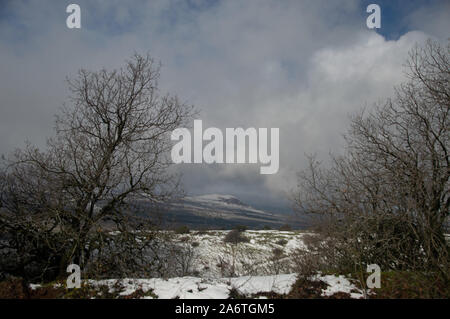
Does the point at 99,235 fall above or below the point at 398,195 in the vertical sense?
below

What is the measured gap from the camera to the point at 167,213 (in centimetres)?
834

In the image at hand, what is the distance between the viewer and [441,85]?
7.52 metres

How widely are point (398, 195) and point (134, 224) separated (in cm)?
820

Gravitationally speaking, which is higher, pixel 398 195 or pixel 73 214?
pixel 398 195
